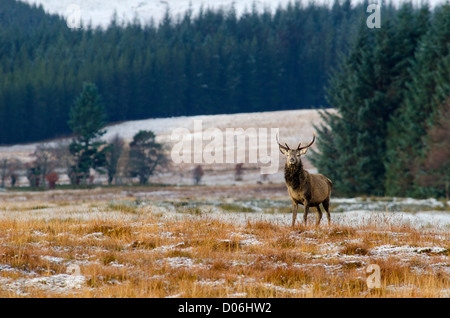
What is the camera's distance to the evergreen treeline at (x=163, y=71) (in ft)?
334

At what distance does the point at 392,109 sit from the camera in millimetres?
45094

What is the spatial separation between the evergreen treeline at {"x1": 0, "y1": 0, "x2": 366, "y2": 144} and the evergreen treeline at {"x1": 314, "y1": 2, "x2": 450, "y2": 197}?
63138mm

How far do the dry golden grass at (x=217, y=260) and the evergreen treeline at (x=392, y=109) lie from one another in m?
26.8

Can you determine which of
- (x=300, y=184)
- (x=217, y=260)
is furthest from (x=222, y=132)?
(x=217, y=260)

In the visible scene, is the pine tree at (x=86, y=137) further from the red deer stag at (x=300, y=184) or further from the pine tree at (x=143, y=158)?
the red deer stag at (x=300, y=184)

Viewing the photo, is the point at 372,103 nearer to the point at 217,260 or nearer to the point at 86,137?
the point at 86,137

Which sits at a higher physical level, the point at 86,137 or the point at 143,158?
the point at 86,137

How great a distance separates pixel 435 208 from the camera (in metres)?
27.9

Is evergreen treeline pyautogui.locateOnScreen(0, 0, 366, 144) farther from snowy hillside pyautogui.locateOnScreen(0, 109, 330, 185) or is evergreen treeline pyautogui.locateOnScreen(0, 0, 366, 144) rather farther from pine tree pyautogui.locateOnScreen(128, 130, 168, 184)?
pine tree pyautogui.locateOnScreen(128, 130, 168, 184)

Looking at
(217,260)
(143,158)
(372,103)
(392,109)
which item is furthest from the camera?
(143,158)

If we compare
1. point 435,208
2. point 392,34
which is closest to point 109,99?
point 392,34

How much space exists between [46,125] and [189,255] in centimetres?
9584

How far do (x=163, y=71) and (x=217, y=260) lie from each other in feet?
355
